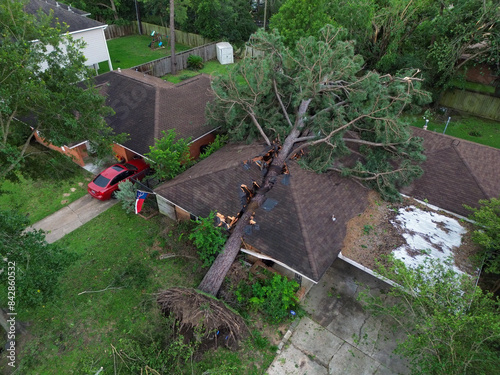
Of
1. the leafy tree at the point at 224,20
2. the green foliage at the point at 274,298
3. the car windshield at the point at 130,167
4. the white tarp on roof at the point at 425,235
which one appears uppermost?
the leafy tree at the point at 224,20

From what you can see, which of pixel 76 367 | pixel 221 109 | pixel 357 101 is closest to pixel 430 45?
pixel 357 101

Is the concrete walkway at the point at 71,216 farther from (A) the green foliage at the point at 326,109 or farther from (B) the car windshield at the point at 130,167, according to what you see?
(A) the green foliage at the point at 326,109

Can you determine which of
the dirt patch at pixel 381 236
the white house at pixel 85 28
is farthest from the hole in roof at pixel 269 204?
the white house at pixel 85 28

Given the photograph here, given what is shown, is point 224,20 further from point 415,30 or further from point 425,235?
point 425,235

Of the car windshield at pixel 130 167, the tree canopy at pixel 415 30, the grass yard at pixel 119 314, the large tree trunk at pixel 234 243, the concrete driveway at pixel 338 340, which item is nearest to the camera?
the grass yard at pixel 119 314

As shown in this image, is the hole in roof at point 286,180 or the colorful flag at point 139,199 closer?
the hole in roof at point 286,180

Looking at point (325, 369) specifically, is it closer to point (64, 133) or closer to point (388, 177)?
point (388, 177)

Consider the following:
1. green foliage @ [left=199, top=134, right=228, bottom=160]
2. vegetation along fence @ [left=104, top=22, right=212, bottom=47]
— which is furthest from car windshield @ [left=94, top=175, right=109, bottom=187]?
vegetation along fence @ [left=104, top=22, right=212, bottom=47]

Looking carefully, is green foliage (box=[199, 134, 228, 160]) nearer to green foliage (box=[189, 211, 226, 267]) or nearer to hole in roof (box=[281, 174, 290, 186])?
green foliage (box=[189, 211, 226, 267])
